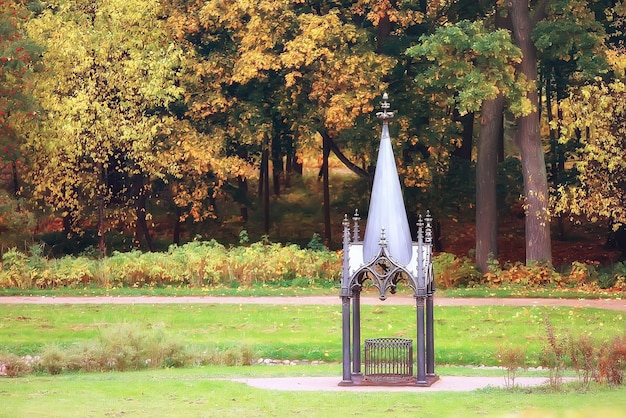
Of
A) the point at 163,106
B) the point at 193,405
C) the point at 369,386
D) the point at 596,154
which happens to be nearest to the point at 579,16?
the point at 596,154

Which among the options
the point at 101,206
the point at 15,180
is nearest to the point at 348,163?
the point at 101,206

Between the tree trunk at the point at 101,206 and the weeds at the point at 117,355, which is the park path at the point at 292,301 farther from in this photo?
the tree trunk at the point at 101,206

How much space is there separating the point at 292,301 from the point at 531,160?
9195 mm

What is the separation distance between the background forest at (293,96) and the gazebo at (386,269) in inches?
503

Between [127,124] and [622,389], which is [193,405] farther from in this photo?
[127,124]

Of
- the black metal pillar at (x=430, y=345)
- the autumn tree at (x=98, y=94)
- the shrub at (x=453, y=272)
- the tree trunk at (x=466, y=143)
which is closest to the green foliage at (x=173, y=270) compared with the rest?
the shrub at (x=453, y=272)

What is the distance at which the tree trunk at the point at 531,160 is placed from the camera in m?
31.8

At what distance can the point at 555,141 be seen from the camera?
41844 millimetres

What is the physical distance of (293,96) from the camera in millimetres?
35812

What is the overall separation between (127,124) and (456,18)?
10.6 m

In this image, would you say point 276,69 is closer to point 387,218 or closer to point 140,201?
point 140,201

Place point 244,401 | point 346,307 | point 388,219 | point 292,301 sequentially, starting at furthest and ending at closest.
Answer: point 292,301
point 346,307
point 388,219
point 244,401

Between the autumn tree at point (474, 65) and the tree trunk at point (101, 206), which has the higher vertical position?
the autumn tree at point (474, 65)

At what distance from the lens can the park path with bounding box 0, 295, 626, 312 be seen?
1031 inches
